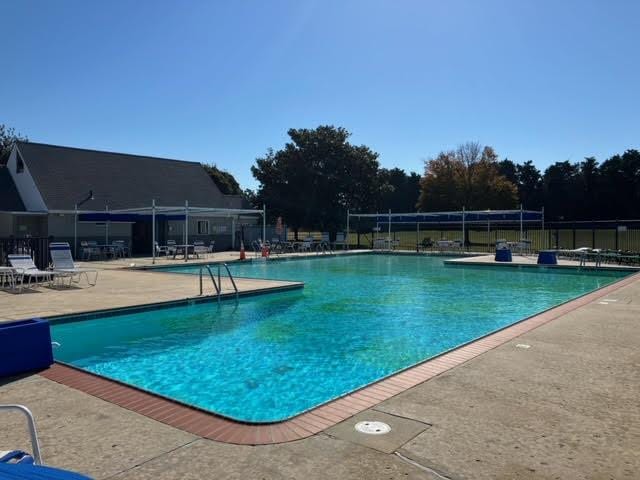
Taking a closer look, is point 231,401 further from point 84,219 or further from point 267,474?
point 84,219

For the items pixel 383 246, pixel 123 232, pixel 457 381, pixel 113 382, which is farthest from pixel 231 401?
pixel 383 246

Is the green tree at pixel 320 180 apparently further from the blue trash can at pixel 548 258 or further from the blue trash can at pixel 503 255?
the blue trash can at pixel 548 258

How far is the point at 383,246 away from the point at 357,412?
95.3ft

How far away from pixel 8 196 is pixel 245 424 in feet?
90.1

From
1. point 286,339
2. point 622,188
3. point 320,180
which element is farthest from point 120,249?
point 622,188

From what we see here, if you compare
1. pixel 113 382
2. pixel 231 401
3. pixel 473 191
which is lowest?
pixel 231 401

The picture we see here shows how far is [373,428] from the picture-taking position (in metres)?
3.69

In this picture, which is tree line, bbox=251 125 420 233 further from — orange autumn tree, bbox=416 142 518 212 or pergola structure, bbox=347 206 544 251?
orange autumn tree, bbox=416 142 518 212

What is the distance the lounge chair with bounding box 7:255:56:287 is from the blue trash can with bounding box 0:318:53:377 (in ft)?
24.3

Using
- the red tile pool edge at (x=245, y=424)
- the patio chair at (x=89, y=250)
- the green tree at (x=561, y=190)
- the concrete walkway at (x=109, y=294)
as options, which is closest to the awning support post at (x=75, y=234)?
the patio chair at (x=89, y=250)

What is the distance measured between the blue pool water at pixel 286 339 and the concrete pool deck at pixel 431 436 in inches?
49.2

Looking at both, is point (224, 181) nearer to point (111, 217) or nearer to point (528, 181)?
point (111, 217)

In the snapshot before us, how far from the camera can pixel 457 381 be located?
15.9ft

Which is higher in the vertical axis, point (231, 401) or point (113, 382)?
point (113, 382)
